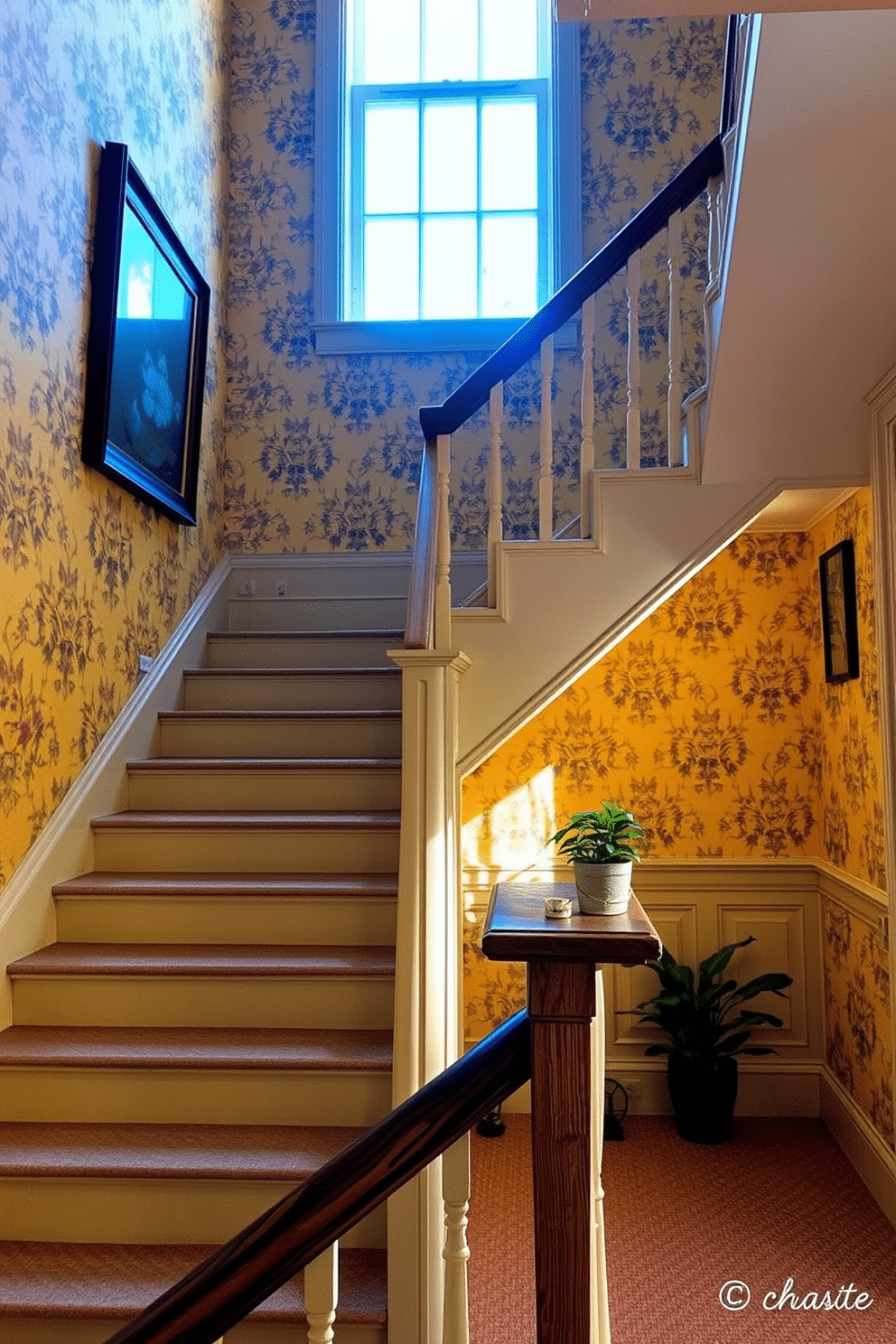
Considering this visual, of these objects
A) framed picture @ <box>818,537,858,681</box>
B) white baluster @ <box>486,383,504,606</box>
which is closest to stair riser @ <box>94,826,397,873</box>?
white baluster @ <box>486,383,504,606</box>

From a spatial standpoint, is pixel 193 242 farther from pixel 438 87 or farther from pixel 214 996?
pixel 214 996

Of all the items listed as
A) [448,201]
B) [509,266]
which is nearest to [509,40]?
[448,201]

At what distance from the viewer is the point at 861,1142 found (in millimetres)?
3508

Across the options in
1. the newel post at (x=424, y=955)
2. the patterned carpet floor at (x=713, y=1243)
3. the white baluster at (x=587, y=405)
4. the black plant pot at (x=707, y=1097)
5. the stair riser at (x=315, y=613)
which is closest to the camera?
the newel post at (x=424, y=955)

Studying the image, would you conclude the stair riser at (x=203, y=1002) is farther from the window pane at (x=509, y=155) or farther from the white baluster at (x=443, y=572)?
the window pane at (x=509, y=155)

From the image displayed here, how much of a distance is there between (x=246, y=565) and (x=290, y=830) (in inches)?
76.0

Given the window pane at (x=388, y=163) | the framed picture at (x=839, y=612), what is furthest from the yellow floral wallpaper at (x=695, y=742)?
the window pane at (x=388, y=163)

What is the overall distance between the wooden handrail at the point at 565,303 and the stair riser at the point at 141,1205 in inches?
85.8

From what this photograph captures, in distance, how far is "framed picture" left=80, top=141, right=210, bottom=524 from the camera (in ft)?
10.7

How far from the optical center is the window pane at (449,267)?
498 centimetres

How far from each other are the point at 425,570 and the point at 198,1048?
1.42 meters

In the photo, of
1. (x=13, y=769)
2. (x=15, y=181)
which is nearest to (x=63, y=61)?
(x=15, y=181)

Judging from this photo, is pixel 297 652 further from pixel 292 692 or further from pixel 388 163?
pixel 388 163

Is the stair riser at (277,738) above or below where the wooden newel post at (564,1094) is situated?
above
